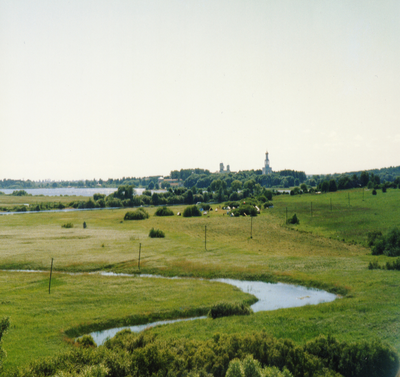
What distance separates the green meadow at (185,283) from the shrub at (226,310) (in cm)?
114

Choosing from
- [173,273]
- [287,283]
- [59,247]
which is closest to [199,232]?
[59,247]

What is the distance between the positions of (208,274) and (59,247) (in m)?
31.6

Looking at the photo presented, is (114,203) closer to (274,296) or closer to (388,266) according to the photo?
(274,296)

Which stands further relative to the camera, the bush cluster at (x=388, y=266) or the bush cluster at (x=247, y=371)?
the bush cluster at (x=388, y=266)

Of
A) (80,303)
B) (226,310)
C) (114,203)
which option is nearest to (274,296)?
(226,310)

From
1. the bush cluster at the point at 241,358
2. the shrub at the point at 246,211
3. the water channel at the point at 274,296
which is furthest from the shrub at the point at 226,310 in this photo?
the shrub at the point at 246,211

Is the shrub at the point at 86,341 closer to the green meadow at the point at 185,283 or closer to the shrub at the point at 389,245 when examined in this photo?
the green meadow at the point at 185,283

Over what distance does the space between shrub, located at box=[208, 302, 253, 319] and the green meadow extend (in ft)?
3.75

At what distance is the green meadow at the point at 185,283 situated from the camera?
77.0ft

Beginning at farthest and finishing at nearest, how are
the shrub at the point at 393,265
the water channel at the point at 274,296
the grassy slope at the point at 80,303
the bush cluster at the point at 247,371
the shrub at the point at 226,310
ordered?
the shrub at the point at 393,265 < the shrub at the point at 226,310 < the water channel at the point at 274,296 < the grassy slope at the point at 80,303 < the bush cluster at the point at 247,371

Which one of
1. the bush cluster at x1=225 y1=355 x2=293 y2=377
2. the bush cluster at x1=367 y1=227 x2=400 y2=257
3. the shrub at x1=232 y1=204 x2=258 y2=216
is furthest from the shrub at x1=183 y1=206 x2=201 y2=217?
the bush cluster at x1=225 y1=355 x2=293 y2=377

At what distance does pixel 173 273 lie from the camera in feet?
137

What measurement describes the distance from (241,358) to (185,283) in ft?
67.5

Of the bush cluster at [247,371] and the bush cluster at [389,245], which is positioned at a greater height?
the bush cluster at [247,371]
